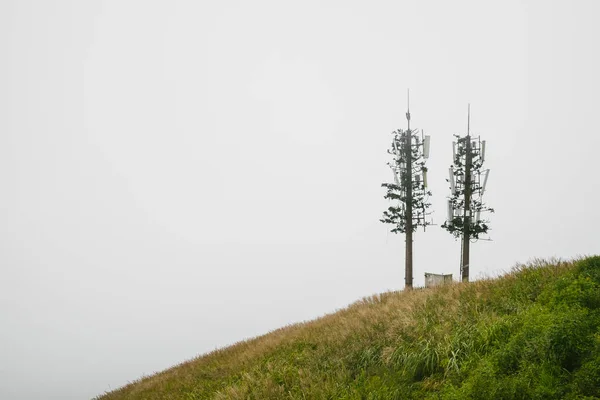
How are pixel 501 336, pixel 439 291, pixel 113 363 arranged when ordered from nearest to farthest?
pixel 501 336 → pixel 439 291 → pixel 113 363

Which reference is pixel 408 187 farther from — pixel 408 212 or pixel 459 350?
pixel 459 350

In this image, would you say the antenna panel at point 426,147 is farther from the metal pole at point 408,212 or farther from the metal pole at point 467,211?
the metal pole at point 467,211

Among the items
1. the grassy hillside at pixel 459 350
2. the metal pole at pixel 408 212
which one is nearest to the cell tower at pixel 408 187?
the metal pole at pixel 408 212

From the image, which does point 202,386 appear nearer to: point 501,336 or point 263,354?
point 263,354

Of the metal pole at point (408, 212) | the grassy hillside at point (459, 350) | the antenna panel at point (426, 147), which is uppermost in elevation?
the antenna panel at point (426, 147)

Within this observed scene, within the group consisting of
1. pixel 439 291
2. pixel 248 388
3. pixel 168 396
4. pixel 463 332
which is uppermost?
pixel 439 291

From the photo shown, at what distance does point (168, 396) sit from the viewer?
31.7ft

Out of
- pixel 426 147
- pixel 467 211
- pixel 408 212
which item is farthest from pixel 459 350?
pixel 467 211

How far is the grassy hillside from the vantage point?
461 cm

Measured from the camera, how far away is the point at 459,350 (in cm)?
599

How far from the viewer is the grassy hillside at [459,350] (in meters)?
4.61

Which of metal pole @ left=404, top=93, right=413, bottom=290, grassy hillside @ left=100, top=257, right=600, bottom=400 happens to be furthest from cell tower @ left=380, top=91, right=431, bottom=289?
grassy hillside @ left=100, top=257, right=600, bottom=400

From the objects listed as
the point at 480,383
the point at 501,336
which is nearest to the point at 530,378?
the point at 480,383

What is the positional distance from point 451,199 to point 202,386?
1841cm
